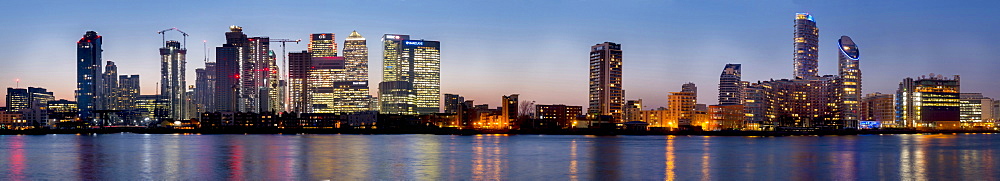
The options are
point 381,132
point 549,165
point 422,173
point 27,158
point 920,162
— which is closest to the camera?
point 422,173

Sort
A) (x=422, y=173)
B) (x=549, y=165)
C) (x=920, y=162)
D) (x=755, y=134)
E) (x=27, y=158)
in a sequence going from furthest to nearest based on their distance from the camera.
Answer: (x=755, y=134)
(x=27, y=158)
(x=920, y=162)
(x=549, y=165)
(x=422, y=173)

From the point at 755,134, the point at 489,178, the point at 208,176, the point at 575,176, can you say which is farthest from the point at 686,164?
the point at 755,134

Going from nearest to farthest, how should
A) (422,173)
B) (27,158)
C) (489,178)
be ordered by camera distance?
(489,178) → (422,173) → (27,158)

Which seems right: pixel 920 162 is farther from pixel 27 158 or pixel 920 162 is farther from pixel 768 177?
pixel 27 158

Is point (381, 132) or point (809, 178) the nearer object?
point (809, 178)

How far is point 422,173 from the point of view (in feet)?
163

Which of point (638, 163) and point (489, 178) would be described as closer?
point (489, 178)

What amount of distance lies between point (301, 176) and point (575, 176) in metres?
15.0

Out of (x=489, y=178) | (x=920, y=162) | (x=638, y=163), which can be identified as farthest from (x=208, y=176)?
(x=920, y=162)

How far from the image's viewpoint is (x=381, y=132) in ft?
638

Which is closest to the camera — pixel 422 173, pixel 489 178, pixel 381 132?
pixel 489 178

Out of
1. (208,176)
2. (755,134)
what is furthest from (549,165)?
(755,134)

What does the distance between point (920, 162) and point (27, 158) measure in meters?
67.8

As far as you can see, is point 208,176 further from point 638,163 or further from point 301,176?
point 638,163
